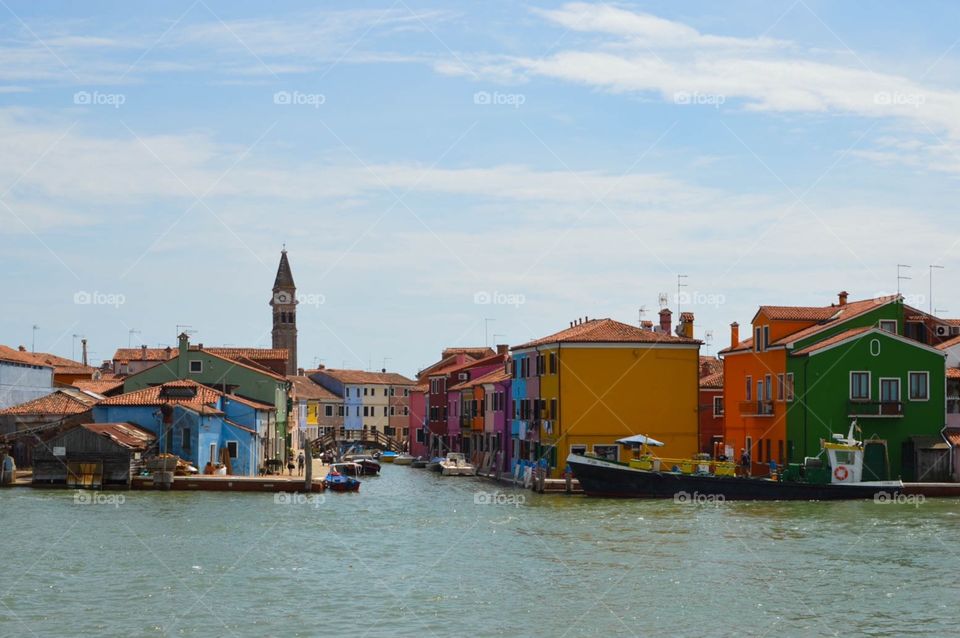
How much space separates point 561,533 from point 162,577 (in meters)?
12.1

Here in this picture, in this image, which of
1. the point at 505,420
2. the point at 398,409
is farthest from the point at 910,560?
the point at 398,409

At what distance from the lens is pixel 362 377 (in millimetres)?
125625

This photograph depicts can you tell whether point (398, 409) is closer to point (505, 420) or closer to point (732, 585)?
point (505, 420)

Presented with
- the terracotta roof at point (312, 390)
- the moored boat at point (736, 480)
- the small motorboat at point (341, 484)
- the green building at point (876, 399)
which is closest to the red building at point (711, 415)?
the green building at point (876, 399)

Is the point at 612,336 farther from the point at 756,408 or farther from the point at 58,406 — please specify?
the point at 58,406

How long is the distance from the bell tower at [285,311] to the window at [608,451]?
8234 cm

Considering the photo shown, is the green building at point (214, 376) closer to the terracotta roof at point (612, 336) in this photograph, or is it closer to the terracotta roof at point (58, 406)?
the terracotta roof at point (58, 406)

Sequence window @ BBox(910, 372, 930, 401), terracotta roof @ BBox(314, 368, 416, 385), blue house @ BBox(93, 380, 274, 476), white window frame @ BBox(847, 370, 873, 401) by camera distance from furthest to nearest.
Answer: terracotta roof @ BBox(314, 368, 416, 385)
blue house @ BBox(93, 380, 274, 476)
window @ BBox(910, 372, 930, 401)
white window frame @ BBox(847, 370, 873, 401)

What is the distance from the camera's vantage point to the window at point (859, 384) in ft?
166

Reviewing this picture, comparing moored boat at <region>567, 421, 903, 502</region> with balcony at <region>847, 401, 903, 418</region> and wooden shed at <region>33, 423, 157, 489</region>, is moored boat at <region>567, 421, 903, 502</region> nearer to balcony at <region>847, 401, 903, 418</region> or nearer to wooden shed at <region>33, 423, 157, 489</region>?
balcony at <region>847, 401, 903, 418</region>

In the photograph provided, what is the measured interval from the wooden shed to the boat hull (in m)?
16.4

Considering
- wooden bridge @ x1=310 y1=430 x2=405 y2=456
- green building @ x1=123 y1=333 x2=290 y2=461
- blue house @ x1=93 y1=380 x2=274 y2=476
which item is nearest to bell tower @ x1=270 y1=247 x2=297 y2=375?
wooden bridge @ x1=310 y1=430 x2=405 y2=456

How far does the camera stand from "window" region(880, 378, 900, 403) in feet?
167

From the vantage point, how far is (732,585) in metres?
27.3
